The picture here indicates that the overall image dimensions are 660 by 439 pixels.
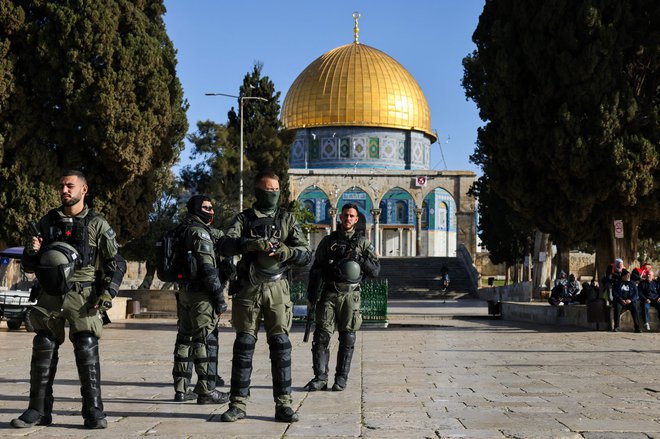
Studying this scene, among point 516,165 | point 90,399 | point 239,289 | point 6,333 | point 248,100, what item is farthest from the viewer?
point 248,100

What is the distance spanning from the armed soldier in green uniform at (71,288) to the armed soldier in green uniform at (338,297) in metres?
2.35

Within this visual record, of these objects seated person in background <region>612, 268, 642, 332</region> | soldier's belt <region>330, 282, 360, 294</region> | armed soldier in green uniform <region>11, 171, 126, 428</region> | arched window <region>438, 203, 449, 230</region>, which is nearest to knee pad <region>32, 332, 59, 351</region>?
armed soldier in green uniform <region>11, 171, 126, 428</region>

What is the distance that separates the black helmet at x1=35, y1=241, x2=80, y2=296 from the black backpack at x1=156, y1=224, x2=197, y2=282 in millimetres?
1491

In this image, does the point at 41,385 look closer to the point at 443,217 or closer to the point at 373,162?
the point at 373,162

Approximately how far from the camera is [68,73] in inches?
770

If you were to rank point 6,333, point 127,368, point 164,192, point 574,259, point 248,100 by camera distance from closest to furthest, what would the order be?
point 127,368
point 6,333
point 164,192
point 248,100
point 574,259

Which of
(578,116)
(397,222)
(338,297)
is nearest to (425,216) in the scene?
(397,222)

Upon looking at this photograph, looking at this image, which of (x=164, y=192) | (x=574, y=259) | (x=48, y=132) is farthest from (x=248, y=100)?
(x=574, y=259)

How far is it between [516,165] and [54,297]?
14891mm

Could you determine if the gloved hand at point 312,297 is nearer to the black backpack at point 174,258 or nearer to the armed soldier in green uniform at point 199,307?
the armed soldier in green uniform at point 199,307

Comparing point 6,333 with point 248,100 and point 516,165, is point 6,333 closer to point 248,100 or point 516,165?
point 516,165

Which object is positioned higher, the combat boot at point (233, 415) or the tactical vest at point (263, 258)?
the tactical vest at point (263, 258)

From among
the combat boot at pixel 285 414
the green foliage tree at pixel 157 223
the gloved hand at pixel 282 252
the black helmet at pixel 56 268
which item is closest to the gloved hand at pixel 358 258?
the gloved hand at pixel 282 252

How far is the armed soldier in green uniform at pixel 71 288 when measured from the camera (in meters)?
5.93
